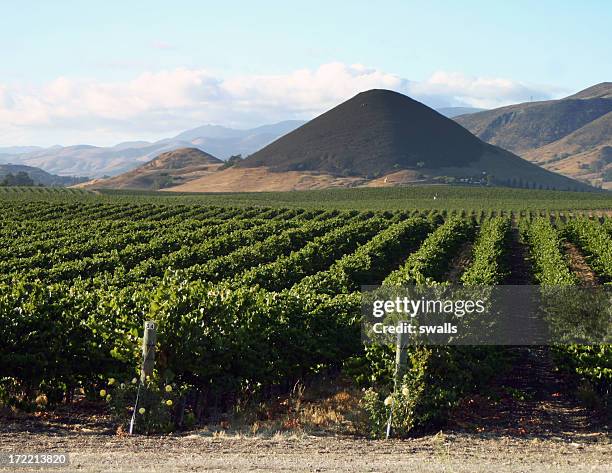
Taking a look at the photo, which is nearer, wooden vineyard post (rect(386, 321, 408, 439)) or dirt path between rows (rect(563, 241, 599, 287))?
wooden vineyard post (rect(386, 321, 408, 439))

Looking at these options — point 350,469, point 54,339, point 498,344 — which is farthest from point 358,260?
point 350,469

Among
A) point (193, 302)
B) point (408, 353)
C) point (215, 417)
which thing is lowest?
point (215, 417)

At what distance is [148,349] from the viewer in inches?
497

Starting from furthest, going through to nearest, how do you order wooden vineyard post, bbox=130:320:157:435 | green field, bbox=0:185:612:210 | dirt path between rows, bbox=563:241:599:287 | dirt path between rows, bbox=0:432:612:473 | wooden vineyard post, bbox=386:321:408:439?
1. green field, bbox=0:185:612:210
2. dirt path between rows, bbox=563:241:599:287
3. wooden vineyard post, bbox=386:321:408:439
4. wooden vineyard post, bbox=130:320:157:435
5. dirt path between rows, bbox=0:432:612:473

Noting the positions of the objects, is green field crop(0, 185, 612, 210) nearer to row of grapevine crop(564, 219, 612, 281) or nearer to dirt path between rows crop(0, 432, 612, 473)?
row of grapevine crop(564, 219, 612, 281)

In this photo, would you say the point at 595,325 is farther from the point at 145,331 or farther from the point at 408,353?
the point at 145,331

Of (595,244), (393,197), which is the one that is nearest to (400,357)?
(595,244)

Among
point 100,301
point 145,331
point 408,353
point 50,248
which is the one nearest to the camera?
point 145,331

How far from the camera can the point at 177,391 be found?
1296 cm

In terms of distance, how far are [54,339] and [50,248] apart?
80.3 ft

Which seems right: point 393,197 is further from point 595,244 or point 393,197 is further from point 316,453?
point 316,453

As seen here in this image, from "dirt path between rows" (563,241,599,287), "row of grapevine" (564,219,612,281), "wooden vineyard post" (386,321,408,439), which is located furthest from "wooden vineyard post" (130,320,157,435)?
"row of grapevine" (564,219,612,281)

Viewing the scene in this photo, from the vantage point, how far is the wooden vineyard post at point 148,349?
12.5 m

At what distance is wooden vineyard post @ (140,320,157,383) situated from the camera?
12508mm
